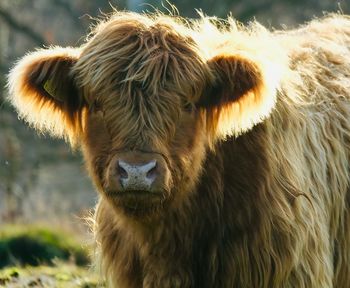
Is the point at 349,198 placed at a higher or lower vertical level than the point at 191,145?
lower

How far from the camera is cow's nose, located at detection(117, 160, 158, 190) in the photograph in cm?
462

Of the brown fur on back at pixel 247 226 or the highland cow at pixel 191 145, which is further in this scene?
the brown fur on back at pixel 247 226

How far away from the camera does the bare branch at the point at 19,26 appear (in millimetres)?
16891

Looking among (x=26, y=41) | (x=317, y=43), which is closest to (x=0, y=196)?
(x=26, y=41)

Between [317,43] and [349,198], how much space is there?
46.3 inches

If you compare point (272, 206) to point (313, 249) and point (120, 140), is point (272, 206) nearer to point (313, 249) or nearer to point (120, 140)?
point (313, 249)

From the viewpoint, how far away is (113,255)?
5.59m

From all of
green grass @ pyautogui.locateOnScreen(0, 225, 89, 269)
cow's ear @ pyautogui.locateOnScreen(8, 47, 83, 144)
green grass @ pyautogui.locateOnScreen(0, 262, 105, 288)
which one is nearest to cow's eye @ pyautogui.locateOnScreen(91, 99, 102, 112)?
cow's ear @ pyautogui.locateOnScreen(8, 47, 83, 144)

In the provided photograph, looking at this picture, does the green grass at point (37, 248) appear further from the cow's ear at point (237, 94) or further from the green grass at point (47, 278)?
the cow's ear at point (237, 94)

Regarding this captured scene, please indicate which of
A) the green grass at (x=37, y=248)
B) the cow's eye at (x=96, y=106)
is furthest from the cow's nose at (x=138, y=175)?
the green grass at (x=37, y=248)

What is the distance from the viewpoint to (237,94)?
206 inches

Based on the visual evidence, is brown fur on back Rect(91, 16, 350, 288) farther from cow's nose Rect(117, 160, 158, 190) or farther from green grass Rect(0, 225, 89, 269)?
green grass Rect(0, 225, 89, 269)

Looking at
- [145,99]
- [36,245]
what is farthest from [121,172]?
[36,245]

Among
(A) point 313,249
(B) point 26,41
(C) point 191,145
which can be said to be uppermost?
(B) point 26,41
